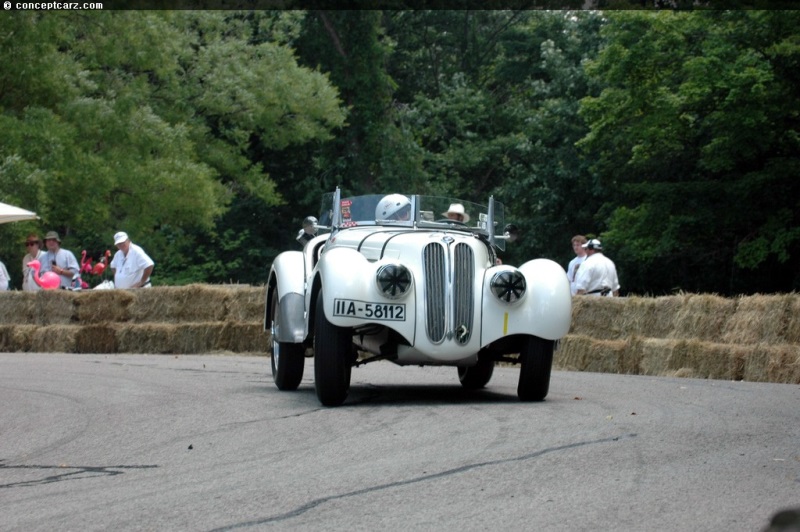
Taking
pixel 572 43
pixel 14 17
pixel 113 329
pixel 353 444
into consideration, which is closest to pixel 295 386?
pixel 353 444

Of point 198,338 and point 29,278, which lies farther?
point 29,278

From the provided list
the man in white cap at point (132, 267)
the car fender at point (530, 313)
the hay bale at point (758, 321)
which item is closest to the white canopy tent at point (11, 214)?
the man in white cap at point (132, 267)

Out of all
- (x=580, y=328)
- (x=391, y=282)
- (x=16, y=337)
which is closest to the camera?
(x=391, y=282)

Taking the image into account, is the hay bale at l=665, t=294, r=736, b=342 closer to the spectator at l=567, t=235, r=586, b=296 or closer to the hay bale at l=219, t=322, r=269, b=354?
the spectator at l=567, t=235, r=586, b=296

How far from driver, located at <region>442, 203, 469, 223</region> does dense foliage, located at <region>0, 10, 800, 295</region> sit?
19.2 metres

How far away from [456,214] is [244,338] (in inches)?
339

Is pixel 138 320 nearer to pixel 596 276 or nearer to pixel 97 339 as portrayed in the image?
pixel 97 339

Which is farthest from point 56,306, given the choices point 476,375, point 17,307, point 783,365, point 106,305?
point 783,365

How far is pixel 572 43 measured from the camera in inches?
1898

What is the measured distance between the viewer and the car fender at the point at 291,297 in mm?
11664

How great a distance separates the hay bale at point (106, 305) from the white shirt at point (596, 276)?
22.7ft

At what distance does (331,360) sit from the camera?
10.2 meters

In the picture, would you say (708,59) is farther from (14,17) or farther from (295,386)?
(295,386)

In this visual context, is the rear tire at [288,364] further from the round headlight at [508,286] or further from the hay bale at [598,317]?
the hay bale at [598,317]
